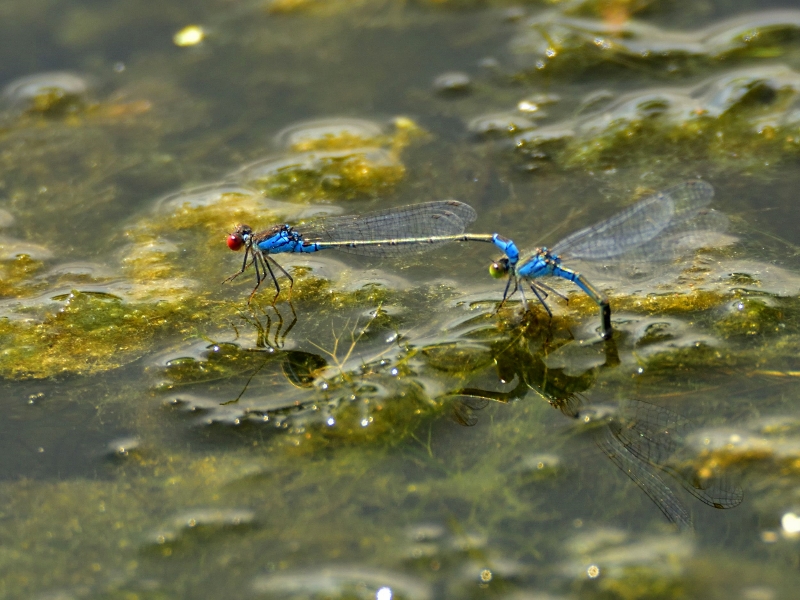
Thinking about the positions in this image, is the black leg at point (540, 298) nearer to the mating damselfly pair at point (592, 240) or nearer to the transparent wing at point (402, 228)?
the mating damselfly pair at point (592, 240)

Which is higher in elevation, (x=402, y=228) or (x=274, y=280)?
(x=402, y=228)

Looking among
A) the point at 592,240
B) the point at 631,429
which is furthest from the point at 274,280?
the point at 631,429

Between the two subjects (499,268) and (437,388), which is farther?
(499,268)

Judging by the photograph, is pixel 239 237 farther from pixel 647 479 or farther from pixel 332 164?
pixel 647 479

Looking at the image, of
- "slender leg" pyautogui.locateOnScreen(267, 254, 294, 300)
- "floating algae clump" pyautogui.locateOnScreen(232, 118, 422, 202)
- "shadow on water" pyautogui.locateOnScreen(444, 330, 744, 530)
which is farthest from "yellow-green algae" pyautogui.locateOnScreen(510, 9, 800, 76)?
"shadow on water" pyautogui.locateOnScreen(444, 330, 744, 530)

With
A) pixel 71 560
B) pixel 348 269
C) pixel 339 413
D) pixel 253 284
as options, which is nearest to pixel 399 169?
pixel 348 269

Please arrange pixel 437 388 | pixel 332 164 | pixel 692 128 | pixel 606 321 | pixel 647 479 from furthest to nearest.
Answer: pixel 332 164 → pixel 692 128 → pixel 606 321 → pixel 437 388 → pixel 647 479

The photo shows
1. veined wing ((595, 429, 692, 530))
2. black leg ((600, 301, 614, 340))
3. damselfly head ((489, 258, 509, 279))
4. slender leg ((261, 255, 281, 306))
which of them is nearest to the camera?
veined wing ((595, 429, 692, 530))

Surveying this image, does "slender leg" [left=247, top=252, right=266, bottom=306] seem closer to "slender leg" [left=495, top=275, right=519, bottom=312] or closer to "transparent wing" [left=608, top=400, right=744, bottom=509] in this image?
"slender leg" [left=495, top=275, right=519, bottom=312]
